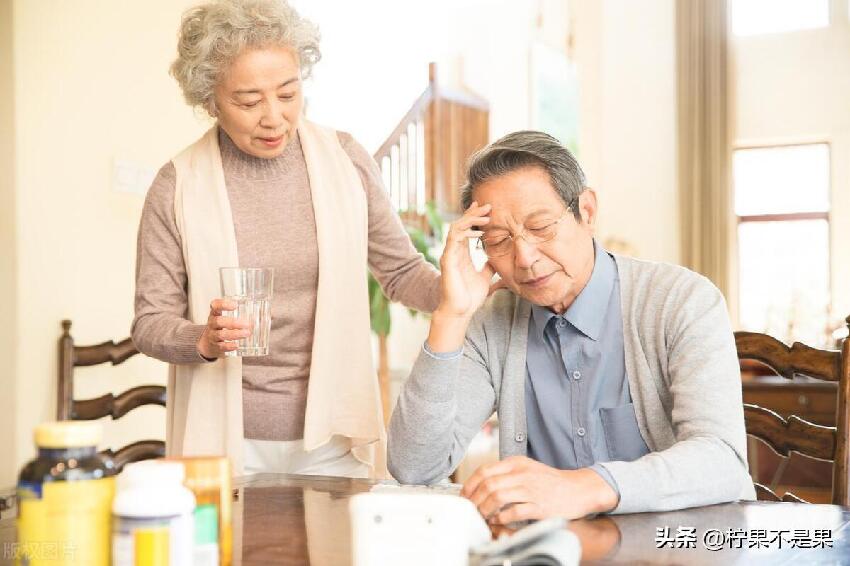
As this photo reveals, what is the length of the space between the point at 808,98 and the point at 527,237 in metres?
6.47

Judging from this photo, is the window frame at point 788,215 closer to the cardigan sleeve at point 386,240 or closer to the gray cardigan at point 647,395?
the cardigan sleeve at point 386,240

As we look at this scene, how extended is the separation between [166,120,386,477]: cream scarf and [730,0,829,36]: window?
641 cm

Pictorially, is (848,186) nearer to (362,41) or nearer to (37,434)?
(362,41)

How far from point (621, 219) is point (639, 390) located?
6.11 metres

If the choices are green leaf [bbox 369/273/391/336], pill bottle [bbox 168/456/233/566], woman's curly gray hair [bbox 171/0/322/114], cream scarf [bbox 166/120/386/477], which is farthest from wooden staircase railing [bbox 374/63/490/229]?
pill bottle [bbox 168/456/233/566]

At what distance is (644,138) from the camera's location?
7629mm

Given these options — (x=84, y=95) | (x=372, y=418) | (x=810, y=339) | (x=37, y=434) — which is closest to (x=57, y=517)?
(x=37, y=434)

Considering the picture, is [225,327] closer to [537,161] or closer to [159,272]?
[159,272]

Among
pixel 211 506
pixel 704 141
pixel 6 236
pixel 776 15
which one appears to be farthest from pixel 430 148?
pixel 211 506

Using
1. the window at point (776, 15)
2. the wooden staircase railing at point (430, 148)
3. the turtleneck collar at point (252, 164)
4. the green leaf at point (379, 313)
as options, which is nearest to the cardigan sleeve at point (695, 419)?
the turtleneck collar at point (252, 164)

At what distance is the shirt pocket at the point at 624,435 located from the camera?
1.62m

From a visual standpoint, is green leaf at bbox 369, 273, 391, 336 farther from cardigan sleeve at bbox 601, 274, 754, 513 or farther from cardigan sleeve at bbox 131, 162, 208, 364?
cardigan sleeve at bbox 601, 274, 754, 513

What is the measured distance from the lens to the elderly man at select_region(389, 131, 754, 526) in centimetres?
161

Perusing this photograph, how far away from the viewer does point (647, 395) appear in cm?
161
